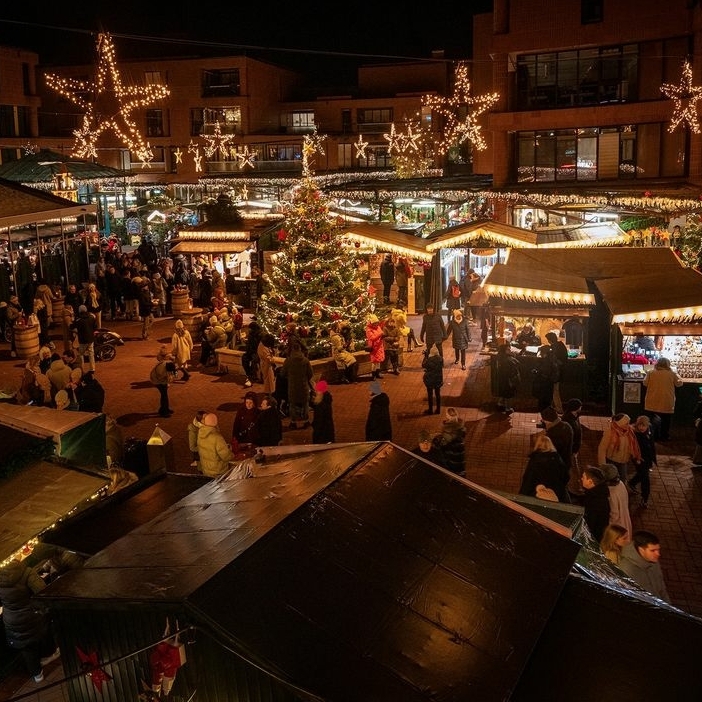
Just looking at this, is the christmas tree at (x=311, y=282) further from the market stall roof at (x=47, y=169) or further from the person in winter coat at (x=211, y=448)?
the market stall roof at (x=47, y=169)

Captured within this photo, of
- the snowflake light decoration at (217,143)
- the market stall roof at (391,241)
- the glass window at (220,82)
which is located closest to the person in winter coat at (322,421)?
the market stall roof at (391,241)

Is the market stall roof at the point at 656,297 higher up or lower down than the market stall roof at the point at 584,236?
lower down

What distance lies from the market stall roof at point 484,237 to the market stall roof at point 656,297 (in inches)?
199

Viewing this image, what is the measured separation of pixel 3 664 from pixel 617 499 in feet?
19.3

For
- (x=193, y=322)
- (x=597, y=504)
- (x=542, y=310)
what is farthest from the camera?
(x=193, y=322)

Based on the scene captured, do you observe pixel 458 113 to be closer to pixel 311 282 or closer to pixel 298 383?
pixel 311 282

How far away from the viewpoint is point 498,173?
28938 millimetres

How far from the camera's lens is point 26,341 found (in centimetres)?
1919

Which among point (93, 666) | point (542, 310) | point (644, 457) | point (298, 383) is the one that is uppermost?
point (542, 310)

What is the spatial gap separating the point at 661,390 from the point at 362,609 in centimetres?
992

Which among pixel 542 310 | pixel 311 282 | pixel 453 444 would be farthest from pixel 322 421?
pixel 311 282

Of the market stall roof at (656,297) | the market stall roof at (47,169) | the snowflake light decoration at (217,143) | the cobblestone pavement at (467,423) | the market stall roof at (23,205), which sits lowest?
the cobblestone pavement at (467,423)

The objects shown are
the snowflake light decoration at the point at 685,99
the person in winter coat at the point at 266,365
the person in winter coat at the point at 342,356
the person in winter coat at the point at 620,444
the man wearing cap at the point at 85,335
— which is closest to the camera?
the person in winter coat at the point at 620,444

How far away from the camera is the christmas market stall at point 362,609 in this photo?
3.53 meters
